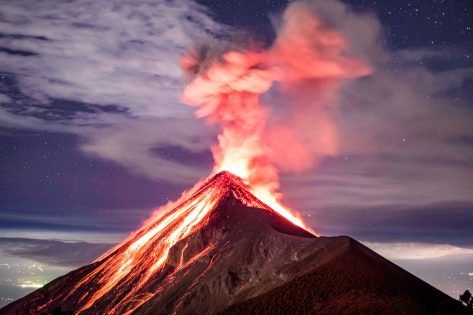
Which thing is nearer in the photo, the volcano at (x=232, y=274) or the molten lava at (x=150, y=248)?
the volcano at (x=232, y=274)

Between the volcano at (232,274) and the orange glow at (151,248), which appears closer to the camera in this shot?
the volcano at (232,274)

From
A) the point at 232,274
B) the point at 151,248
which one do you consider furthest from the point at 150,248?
the point at 232,274

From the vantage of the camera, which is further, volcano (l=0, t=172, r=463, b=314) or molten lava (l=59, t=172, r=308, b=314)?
molten lava (l=59, t=172, r=308, b=314)

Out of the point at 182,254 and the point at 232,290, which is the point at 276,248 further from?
the point at 182,254

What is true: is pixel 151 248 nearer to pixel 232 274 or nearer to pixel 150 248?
pixel 150 248

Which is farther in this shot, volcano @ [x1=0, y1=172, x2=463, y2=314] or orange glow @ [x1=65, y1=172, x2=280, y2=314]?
orange glow @ [x1=65, y1=172, x2=280, y2=314]

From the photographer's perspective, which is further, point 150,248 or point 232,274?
point 150,248

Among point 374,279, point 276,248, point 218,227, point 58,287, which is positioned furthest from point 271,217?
point 58,287

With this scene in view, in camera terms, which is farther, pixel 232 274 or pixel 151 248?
pixel 151 248
